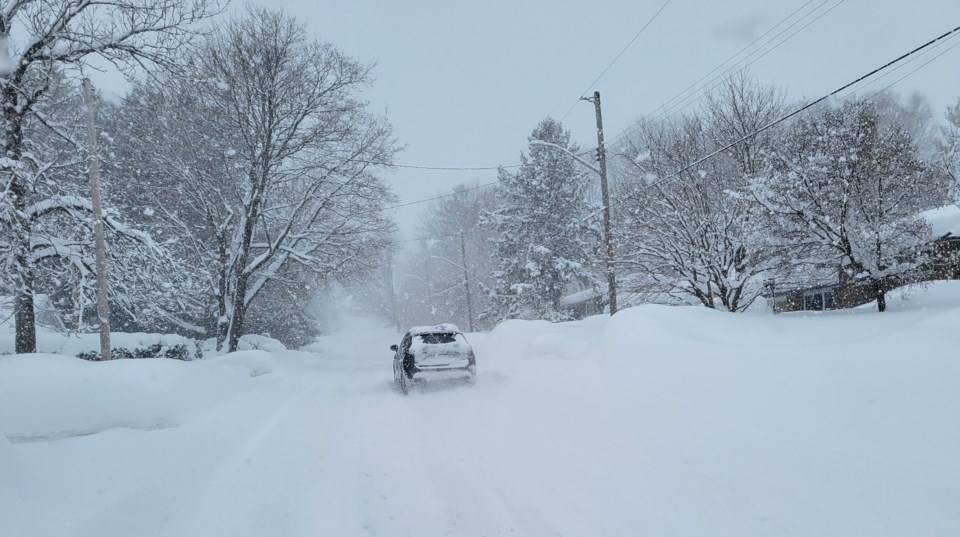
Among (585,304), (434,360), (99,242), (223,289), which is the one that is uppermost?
(99,242)

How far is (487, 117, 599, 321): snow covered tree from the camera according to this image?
104ft

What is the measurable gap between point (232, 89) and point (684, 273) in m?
17.0

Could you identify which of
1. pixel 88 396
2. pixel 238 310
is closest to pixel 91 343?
pixel 238 310

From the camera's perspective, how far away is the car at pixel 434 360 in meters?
11.0

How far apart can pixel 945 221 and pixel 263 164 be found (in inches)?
926

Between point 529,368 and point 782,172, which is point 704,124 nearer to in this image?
point 782,172

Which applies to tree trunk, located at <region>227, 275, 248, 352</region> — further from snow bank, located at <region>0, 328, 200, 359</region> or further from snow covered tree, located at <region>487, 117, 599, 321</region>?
snow covered tree, located at <region>487, 117, 599, 321</region>

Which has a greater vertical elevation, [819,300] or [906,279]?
[906,279]

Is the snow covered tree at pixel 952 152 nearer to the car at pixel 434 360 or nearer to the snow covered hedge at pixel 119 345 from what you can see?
the car at pixel 434 360

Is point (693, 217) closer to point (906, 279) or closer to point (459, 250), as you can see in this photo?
point (906, 279)

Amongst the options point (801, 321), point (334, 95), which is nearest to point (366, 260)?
point (334, 95)

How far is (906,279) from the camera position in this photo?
11.2 meters

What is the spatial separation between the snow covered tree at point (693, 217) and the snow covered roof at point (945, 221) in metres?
5.21

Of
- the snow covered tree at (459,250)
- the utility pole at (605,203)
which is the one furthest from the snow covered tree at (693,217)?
the snow covered tree at (459,250)
